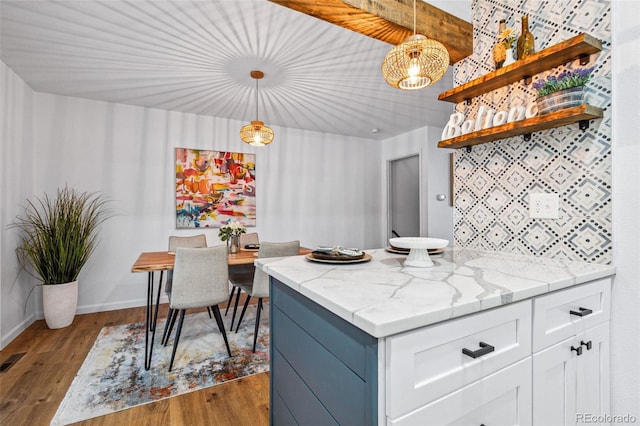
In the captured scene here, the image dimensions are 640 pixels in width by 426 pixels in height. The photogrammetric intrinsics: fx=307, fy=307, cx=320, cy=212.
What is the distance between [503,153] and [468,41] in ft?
2.37

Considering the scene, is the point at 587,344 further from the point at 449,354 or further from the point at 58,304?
the point at 58,304

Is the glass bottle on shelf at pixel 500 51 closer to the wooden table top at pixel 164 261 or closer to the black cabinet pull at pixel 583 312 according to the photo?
the black cabinet pull at pixel 583 312

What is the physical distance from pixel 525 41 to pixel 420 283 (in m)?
1.39

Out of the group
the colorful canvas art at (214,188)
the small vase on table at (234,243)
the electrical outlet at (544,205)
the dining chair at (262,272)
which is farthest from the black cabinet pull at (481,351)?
the colorful canvas art at (214,188)

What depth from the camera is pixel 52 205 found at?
130 inches

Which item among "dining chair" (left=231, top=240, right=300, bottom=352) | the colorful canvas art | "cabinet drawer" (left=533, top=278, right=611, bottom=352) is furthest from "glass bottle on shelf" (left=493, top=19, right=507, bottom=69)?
the colorful canvas art

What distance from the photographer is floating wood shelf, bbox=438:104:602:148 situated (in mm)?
1214

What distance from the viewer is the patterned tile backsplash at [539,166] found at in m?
1.28

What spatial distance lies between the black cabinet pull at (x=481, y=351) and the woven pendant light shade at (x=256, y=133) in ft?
8.55

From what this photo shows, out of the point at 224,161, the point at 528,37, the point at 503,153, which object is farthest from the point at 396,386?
the point at 224,161

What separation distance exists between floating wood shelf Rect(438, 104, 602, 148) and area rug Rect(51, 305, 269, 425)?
6.67 feet

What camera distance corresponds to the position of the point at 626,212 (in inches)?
→ 47.7

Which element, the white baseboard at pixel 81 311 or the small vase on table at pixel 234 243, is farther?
the small vase on table at pixel 234 243

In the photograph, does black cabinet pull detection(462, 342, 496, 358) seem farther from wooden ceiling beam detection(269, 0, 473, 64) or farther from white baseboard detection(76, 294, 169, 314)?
white baseboard detection(76, 294, 169, 314)
